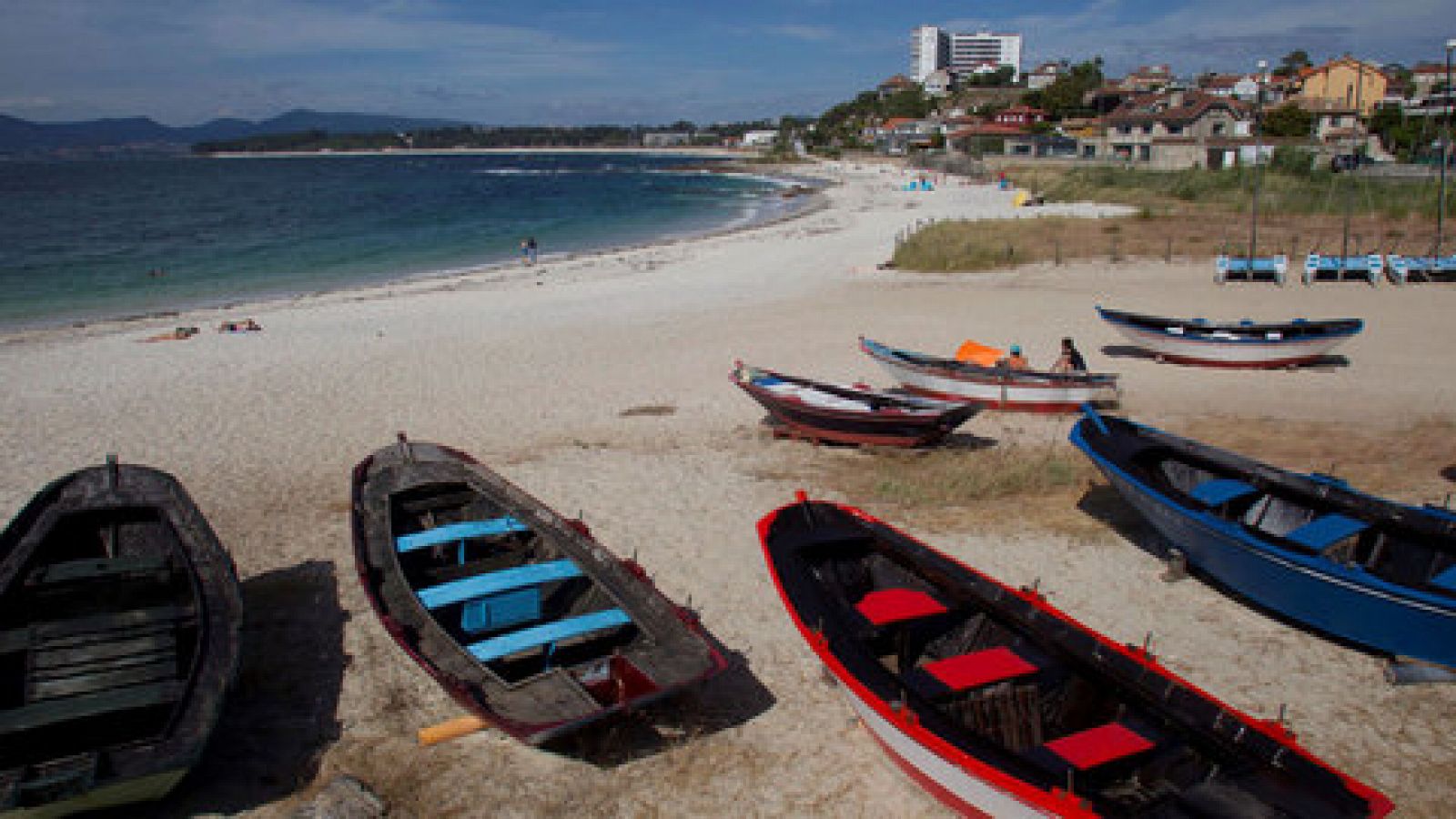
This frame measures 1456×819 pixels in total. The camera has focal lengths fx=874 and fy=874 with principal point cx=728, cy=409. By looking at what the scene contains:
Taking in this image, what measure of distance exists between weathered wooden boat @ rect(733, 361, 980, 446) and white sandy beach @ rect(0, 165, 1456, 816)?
0.43 metres

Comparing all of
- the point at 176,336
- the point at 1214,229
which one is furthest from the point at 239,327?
the point at 1214,229

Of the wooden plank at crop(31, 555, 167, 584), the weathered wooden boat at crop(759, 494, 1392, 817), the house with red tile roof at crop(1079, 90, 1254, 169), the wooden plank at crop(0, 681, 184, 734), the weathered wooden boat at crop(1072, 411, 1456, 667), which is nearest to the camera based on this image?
the weathered wooden boat at crop(759, 494, 1392, 817)

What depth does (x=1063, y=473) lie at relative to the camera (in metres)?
12.3

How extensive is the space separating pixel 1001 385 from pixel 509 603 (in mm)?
10414

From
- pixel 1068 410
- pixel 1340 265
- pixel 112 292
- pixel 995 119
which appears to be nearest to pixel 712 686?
pixel 1068 410

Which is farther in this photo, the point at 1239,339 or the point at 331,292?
the point at 331,292

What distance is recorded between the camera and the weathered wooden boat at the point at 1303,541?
24.5ft

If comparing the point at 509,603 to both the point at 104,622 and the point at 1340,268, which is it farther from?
the point at 1340,268

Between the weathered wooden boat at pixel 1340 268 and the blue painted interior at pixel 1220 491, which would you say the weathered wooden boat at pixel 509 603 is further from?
the weathered wooden boat at pixel 1340 268

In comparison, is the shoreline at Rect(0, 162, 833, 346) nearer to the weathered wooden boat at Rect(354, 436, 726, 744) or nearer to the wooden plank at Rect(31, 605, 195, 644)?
the weathered wooden boat at Rect(354, 436, 726, 744)

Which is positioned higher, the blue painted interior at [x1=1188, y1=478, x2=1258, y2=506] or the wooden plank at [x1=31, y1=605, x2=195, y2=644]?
the blue painted interior at [x1=1188, y1=478, x2=1258, y2=506]

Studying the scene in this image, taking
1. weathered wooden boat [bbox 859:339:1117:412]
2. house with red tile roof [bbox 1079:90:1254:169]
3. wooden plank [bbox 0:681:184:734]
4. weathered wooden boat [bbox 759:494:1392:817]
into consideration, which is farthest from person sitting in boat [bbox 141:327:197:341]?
house with red tile roof [bbox 1079:90:1254:169]

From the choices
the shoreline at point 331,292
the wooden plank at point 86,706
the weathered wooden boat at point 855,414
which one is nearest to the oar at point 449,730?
the wooden plank at point 86,706

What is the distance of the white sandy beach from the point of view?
22.2ft
